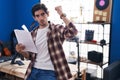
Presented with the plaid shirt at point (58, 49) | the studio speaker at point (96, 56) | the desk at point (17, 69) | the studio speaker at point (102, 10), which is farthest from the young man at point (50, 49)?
the studio speaker at point (102, 10)

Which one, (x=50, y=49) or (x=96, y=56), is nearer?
(x=50, y=49)

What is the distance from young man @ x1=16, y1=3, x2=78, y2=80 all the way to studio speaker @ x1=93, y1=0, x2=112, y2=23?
1.67 m

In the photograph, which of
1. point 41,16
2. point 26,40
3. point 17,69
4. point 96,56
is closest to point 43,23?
point 41,16

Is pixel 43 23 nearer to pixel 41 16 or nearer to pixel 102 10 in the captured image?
pixel 41 16

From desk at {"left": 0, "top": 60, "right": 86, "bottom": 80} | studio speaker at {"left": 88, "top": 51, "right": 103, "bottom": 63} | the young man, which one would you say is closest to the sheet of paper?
the young man

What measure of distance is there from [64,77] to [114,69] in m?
1.33

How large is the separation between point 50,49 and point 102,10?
5.99 feet

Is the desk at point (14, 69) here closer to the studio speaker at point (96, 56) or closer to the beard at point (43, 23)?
the beard at point (43, 23)

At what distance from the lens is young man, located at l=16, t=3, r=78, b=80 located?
1.70 meters

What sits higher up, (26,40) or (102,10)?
(102,10)

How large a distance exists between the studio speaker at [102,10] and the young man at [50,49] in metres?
1.67

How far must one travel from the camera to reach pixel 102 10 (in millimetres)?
3191

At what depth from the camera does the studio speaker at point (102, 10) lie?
315 cm

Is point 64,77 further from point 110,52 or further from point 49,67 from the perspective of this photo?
point 110,52
